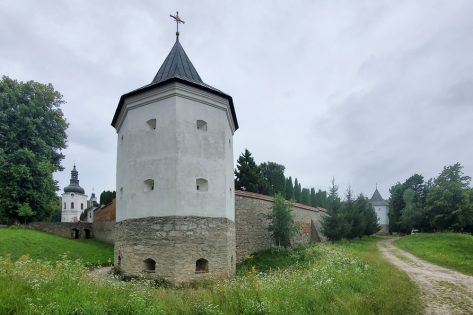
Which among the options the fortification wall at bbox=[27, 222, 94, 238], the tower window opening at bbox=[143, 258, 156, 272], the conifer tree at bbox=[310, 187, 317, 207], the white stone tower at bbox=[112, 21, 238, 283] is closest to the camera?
the white stone tower at bbox=[112, 21, 238, 283]

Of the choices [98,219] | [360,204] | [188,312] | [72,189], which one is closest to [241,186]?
[360,204]

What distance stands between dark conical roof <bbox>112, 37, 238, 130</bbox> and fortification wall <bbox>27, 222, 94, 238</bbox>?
17.6 m

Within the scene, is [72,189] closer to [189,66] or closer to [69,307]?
[189,66]

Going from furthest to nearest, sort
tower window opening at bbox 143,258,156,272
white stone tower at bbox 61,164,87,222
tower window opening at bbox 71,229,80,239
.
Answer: white stone tower at bbox 61,164,87,222 → tower window opening at bbox 71,229,80,239 → tower window opening at bbox 143,258,156,272

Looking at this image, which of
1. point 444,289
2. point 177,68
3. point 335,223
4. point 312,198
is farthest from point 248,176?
point 444,289

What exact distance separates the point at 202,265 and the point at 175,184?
9.90 ft

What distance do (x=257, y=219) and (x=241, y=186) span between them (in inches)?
569

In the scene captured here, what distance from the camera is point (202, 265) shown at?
1185cm

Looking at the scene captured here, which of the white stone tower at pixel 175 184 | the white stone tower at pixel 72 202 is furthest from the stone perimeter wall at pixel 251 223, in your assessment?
the white stone tower at pixel 72 202

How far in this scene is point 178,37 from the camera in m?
15.1

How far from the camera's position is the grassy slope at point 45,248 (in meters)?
18.5

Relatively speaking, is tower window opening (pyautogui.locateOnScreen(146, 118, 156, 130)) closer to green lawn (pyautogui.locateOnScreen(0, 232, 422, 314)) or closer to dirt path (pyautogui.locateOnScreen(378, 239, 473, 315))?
green lawn (pyautogui.locateOnScreen(0, 232, 422, 314))

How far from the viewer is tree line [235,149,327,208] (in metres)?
33.8

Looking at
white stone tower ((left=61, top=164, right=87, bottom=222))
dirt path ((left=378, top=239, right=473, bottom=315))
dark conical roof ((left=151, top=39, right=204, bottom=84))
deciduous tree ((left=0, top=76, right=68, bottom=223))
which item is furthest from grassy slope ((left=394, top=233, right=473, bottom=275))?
white stone tower ((left=61, top=164, right=87, bottom=222))
